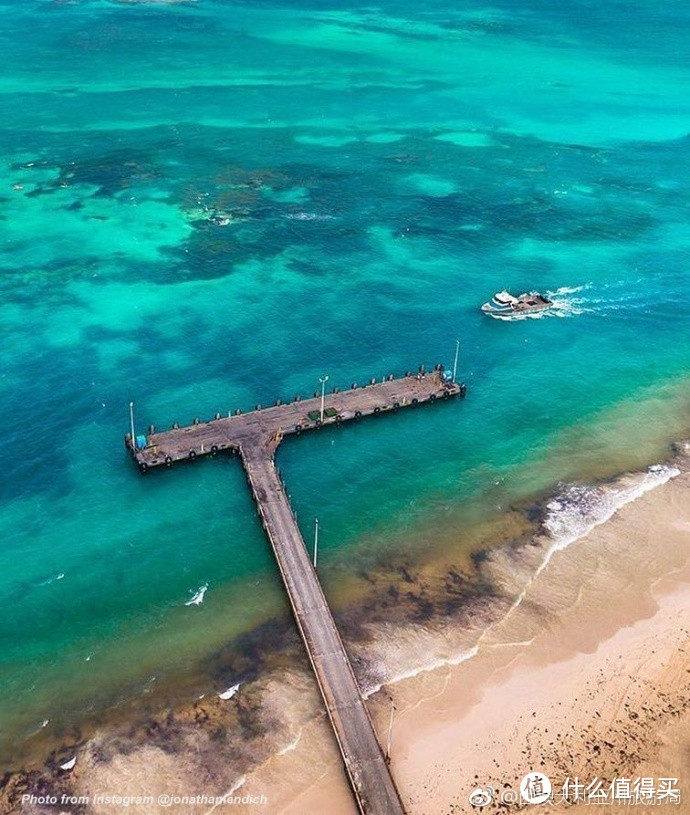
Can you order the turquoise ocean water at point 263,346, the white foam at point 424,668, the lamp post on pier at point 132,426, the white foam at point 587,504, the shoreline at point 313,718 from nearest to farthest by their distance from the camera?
1. the shoreline at point 313,718
2. the white foam at point 424,668
3. the turquoise ocean water at point 263,346
4. the white foam at point 587,504
5. the lamp post on pier at point 132,426

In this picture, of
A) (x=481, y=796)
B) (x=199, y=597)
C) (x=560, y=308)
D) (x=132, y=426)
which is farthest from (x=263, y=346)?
(x=481, y=796)

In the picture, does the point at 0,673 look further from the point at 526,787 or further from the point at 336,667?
the point at 526,787

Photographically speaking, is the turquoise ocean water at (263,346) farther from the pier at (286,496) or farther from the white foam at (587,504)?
the white foam at (587,504)

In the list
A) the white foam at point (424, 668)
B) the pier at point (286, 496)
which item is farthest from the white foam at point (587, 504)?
the pier at point (286, 496)

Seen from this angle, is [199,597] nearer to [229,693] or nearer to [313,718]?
[229,693]

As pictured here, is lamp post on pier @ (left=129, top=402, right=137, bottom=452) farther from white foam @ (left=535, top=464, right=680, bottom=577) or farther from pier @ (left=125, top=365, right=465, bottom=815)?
white foam @ (left=535, top=464, right=680, bottom=577)

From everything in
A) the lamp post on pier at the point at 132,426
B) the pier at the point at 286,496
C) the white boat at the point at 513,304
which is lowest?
the pier at the point at 286,496

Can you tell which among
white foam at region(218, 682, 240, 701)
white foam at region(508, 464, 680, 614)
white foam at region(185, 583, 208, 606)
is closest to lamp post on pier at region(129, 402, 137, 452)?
white foam at region(185, 583, 208, 606)

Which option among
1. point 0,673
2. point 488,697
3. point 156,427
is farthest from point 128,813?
point 156,427
